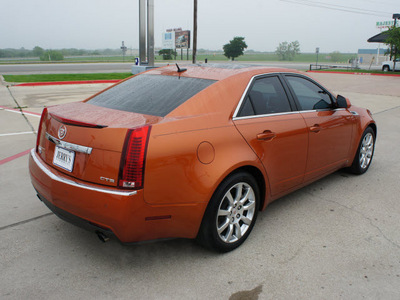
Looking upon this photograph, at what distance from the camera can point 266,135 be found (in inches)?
128

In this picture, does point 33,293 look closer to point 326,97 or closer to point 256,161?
point 256,161

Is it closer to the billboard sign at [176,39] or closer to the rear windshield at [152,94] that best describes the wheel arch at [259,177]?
the rear windshield at [152,94]

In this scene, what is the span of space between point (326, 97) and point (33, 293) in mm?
3627

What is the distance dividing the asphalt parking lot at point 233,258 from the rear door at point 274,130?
507 millimetres

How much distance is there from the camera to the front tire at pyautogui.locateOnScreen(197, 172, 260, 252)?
9.27ft

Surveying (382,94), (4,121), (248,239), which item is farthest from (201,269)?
(382,94)

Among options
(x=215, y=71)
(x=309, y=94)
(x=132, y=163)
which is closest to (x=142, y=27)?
(x=309, y=94)

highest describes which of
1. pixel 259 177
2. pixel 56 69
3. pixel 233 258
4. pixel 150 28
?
pixel 150 28

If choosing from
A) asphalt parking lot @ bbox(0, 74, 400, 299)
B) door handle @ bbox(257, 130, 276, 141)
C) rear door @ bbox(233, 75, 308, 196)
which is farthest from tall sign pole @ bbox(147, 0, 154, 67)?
door handle @ bbox(257, 130, 276, 141)

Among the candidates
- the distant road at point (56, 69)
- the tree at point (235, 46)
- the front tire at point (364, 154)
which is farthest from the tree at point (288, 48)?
the front tire at point (364, 154)

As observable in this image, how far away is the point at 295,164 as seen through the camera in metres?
3.63

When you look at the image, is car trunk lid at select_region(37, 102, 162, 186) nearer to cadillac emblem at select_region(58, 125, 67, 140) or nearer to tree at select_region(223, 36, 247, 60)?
cadillac emblem at select_region(58, 125, 67, 140)

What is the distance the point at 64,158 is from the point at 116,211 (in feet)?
2.15

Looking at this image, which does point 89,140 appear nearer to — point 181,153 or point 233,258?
point 181,153
